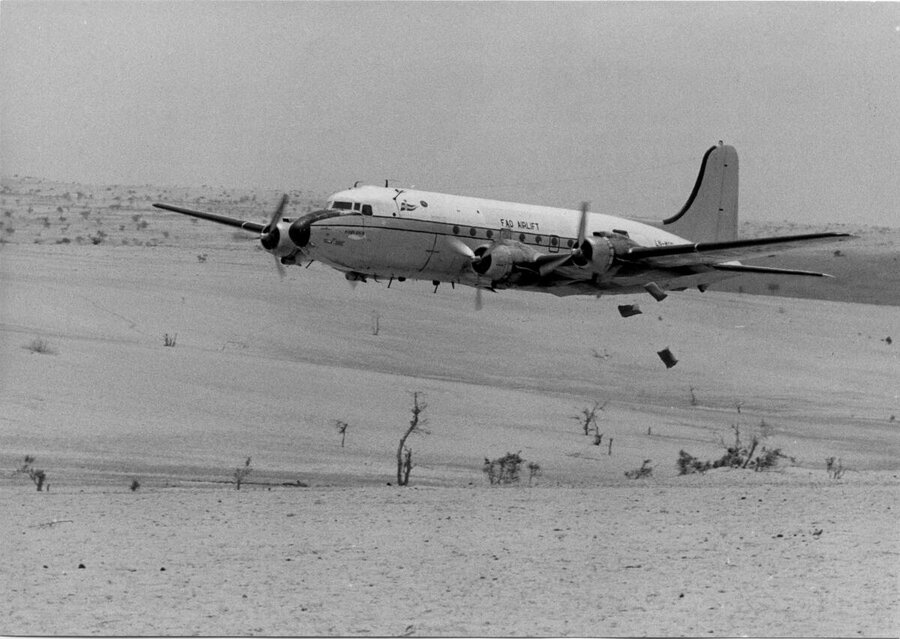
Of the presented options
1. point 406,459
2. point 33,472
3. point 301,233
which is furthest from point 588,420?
point 33,472

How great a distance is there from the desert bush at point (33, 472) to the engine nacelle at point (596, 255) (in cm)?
1167

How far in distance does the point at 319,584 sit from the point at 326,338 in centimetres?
3318

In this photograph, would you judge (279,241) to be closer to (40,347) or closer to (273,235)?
(273,235)

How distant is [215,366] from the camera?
36.5m

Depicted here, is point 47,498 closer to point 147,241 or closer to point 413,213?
point 413,213

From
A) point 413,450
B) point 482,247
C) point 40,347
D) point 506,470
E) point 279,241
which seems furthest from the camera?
point 40,347

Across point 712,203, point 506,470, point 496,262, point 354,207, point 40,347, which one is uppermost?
point 712,203

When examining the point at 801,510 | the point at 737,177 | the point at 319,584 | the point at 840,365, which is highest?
the point at 737,177

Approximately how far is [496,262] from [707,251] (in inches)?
177

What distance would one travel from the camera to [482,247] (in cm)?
2712

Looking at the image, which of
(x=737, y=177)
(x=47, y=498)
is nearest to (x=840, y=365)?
(x=737, y=177)

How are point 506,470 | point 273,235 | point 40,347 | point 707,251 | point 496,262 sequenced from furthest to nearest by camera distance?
point 40,347
point 496,262
point 273,235
point 506,470
point 707,251

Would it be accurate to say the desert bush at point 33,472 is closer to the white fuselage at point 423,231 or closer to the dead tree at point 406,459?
the dead tree at point 406,459

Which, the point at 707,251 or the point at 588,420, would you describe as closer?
the point at 707,251
